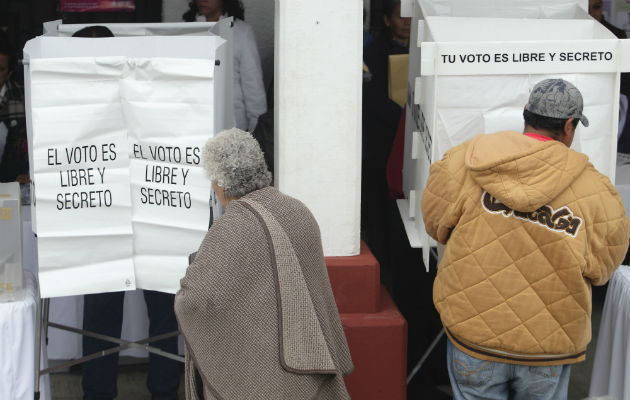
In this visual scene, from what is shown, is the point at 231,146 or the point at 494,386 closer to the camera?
the point at 231,146

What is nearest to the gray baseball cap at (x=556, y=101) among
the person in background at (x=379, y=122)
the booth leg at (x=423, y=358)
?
the booth leg at (x=423, y=358)

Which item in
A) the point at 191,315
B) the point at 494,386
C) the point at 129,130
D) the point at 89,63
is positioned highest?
the point at 89,63

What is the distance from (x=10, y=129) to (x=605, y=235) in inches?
134

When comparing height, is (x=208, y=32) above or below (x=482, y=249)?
above

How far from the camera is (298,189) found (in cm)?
407

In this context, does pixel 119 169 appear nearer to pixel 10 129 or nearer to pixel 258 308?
pixel 258 308

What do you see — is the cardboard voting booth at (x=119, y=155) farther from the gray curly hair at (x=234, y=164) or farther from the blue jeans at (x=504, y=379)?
the blue jeans at (x=504, y=379)

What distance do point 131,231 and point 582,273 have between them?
184 cm

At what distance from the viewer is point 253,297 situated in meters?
2.96

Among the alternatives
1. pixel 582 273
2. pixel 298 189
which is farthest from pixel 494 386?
pixel 298 189

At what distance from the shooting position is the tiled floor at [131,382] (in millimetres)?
4996

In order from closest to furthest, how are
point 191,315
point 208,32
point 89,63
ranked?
point 191,315 < point 89,63 < point 208,32

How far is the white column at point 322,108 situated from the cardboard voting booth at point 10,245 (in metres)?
1.17

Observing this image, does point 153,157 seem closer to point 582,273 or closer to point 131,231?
point 131,231
